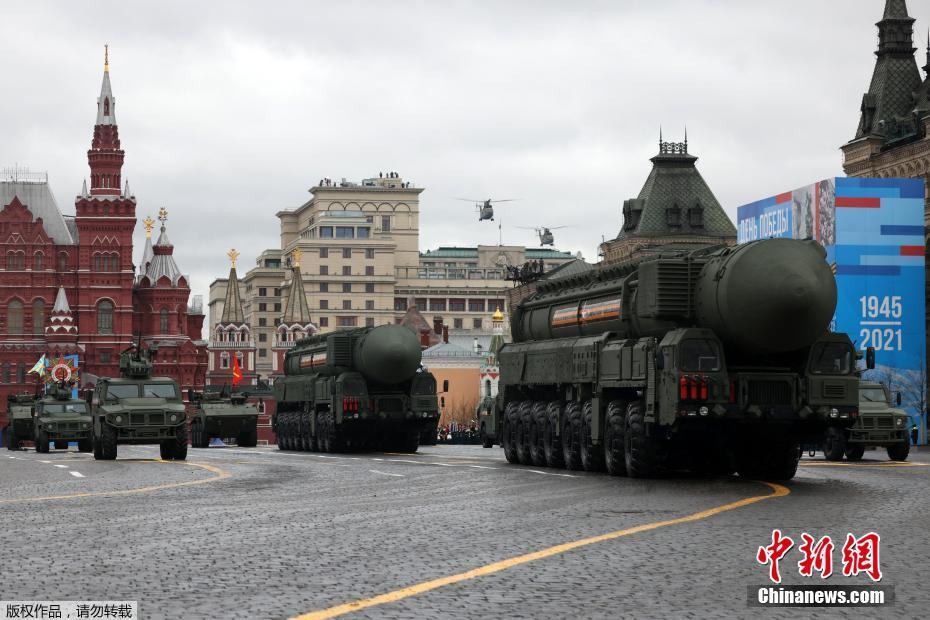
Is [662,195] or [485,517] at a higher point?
[662,195]

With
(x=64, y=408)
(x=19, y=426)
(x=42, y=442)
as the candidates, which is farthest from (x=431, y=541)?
(x=19, y=426)

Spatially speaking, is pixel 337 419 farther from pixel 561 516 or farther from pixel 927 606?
pixel 927 606

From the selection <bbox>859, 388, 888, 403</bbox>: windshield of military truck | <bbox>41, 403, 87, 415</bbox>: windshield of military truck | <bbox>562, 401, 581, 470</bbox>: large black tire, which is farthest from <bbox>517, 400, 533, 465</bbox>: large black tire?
<bbox>41, 403, 87, 415</bbox>: windshield of military truck

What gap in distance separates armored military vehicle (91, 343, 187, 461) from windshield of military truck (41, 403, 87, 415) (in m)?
13.2

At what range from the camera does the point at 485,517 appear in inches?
731

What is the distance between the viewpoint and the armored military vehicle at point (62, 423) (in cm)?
5247

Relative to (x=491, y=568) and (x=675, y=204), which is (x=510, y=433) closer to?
(x=491, y=568)

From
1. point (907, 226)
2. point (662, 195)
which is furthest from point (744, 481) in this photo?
point (662, 195)

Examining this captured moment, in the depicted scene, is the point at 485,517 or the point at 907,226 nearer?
the point at 485,517

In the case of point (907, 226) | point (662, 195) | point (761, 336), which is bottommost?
point (761, 336)

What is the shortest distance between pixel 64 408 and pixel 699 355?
33.1 m

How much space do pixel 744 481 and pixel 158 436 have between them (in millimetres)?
16552

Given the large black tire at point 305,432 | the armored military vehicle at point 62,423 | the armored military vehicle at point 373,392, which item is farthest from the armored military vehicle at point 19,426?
the armored military vehicle at point 373,392

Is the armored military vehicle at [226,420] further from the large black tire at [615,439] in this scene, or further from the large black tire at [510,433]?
the large black tire at [615,439]
